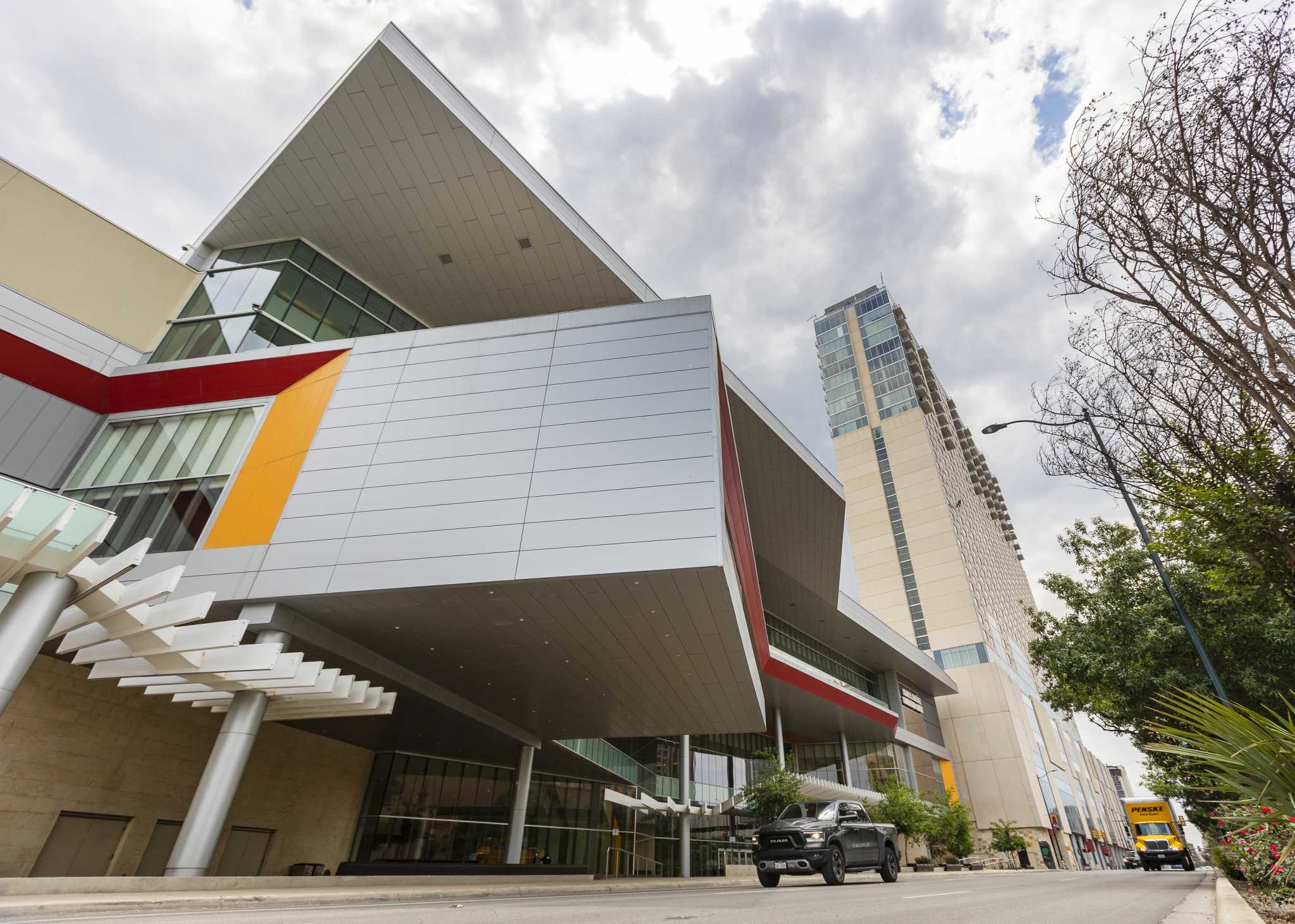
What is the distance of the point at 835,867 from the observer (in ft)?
41.7

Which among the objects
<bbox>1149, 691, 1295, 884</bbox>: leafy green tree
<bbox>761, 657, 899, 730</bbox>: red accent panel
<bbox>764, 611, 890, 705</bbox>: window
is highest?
<bbox>764, 611, 890, 705</bbox>: window

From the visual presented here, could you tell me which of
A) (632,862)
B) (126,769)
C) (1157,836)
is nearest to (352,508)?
(126,769)

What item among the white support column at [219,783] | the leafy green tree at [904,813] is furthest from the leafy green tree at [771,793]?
the white support column at [219,783]

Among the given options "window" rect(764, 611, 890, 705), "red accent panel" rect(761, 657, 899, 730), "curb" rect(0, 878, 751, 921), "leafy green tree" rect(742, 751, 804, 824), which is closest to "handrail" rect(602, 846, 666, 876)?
"leafy green tree" rect(742, 751, 804, 824)

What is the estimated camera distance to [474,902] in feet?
31.0

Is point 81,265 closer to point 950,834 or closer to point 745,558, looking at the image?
point 745,558

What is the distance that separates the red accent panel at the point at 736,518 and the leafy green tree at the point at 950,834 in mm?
21889

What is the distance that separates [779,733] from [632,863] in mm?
10039

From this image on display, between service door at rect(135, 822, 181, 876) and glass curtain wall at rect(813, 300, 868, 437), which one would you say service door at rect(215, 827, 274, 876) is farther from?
glass curtain wall at rect(813, 300, 868, 437)

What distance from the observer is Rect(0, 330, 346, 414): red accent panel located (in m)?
16.7

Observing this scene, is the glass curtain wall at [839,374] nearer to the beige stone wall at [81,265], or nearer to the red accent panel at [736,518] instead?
the red accent panel at [736,518]

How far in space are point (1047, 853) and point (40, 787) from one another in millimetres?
58566

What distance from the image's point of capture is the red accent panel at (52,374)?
51.2ft

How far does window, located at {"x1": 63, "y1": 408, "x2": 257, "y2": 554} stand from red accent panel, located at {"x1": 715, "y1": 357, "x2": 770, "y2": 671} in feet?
40.4
